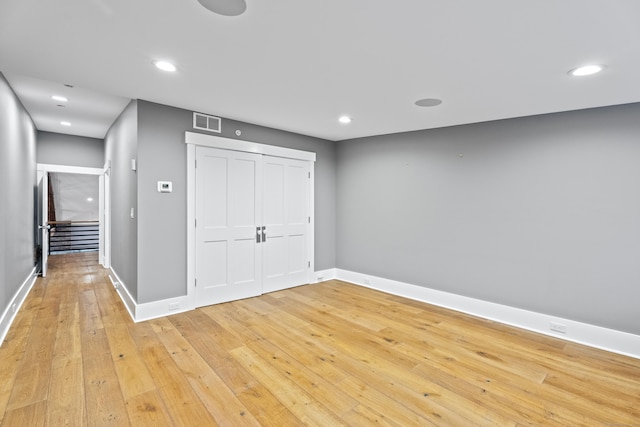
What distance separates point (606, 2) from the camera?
5.15 feet

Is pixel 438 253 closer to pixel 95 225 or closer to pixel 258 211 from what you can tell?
pixel 258 211

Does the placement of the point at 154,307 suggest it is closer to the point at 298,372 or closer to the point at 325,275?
the point at 298,372

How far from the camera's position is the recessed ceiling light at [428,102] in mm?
3159

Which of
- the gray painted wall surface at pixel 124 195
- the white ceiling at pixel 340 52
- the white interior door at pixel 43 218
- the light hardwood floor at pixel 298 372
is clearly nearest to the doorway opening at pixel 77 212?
the white interior door at pixel 43 218

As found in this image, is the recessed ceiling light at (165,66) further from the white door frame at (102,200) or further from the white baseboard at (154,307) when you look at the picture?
the white door frame at (102,200)

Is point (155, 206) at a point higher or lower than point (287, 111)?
lower

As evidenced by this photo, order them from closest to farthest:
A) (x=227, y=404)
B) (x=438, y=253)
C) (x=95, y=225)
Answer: (x=227, y=404), (x=438, y=253), (x=95, y=225)

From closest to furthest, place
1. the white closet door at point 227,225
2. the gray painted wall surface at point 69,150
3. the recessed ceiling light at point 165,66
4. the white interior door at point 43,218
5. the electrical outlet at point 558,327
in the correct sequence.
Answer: the recessed ceiling light at point 165,66, the electrical outlet at point 558,327, the white closet door at point 227,225, the white interior door at point 43,218, the gray painted wall surface at point 69,150

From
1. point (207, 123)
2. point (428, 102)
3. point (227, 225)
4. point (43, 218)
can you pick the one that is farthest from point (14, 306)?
point (428, 102)

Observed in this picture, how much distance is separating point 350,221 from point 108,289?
4138 mm

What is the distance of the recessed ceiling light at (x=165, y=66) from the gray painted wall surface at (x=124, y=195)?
1.18m

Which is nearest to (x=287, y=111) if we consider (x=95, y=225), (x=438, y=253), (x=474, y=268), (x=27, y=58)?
(x=27, y=58)

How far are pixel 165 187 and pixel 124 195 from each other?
1019mm

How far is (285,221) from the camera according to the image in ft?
16.1
